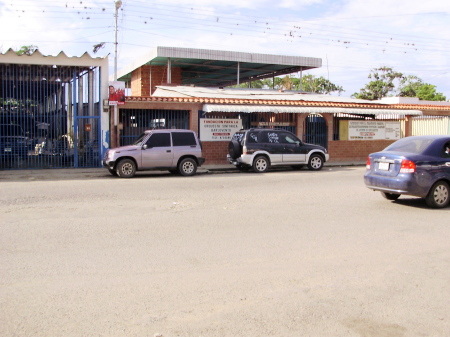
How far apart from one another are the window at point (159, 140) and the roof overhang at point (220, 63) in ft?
40.2

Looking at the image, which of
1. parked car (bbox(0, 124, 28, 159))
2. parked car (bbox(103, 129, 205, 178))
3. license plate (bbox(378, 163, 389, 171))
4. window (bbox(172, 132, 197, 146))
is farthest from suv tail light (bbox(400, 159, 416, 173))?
parked car (bbox(0, 124, 28, 159))

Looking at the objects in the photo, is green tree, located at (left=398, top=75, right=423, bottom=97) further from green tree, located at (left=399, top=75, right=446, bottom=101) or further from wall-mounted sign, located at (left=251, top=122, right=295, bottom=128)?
wall-mounted sign, located at (left=251, top=122, right=295, bottom=128)

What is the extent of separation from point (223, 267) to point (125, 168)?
10853mm

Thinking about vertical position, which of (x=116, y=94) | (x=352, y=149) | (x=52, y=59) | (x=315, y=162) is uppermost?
(x=52, y=59)

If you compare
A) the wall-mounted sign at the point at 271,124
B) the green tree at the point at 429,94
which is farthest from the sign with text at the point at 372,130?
the green tree at the point at 429,94

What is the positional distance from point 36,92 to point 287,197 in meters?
12.6

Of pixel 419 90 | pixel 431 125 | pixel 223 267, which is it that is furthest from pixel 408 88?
pixel 223 267

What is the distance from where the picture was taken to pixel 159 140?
16391 millimetres

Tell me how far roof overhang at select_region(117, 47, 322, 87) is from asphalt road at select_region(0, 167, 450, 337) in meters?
18.8

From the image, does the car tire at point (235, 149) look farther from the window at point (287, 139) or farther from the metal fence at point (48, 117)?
the metal fence at point (48, 117)

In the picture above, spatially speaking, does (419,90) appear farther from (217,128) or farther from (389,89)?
(217,128)

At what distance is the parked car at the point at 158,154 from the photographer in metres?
16.0

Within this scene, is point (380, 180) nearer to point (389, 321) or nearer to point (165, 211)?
point (165, 211)

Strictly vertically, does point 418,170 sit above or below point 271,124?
below
